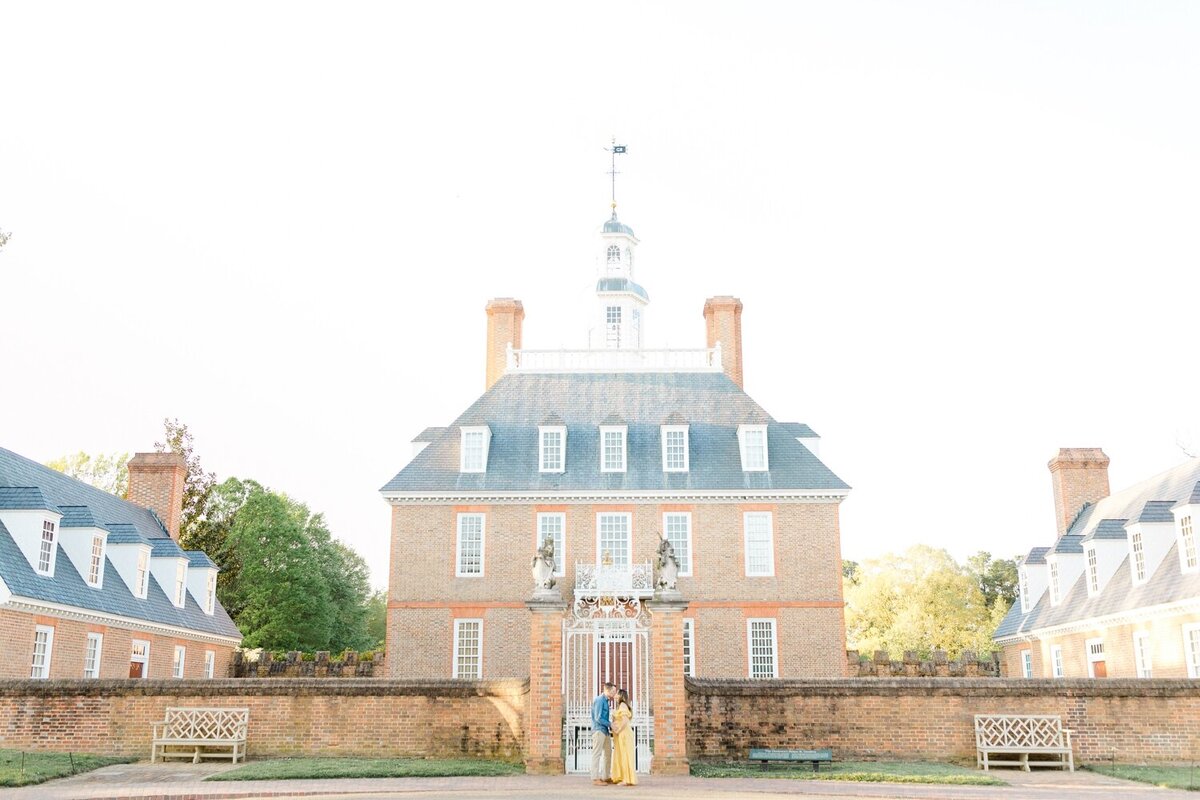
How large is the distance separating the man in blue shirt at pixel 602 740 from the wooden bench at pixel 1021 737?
21.2 feet

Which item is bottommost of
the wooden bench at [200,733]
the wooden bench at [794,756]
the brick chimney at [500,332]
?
the wooden bench at [794,756]

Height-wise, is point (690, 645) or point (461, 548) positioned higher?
point (461, 548)

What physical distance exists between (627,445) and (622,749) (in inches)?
710

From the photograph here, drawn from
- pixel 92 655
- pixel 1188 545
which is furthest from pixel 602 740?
pixel 1188 545

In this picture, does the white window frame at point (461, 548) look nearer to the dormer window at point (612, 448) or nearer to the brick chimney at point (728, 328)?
the dormer window at point (612, 448)

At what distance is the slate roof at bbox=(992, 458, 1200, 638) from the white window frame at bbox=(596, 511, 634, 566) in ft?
42.0

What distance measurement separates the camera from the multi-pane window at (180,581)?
3222 cm

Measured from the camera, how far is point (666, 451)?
32156mm

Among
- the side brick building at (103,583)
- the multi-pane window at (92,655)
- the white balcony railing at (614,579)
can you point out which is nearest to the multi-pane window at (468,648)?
the white balcony railing at (614,579)

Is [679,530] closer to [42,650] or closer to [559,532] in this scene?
[559,532]

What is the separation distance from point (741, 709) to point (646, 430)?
1575 cm

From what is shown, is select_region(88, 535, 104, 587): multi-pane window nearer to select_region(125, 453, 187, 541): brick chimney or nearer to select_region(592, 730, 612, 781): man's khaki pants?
select_region(125, 453, 187, 541): brick chimney

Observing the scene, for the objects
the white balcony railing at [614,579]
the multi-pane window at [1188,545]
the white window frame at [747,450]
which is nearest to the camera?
the multi-pane window at [1188,545]

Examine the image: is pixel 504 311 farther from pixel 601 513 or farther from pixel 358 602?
pixel 358 602
